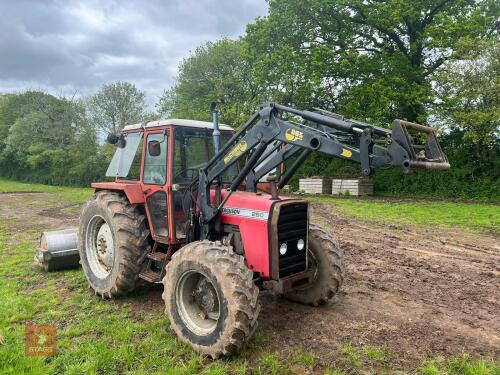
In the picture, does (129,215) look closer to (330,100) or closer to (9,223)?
(9,223)

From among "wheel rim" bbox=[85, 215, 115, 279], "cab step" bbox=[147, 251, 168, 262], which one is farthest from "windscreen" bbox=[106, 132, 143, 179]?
"cab step" bbox=[147, 251, 168, 262]

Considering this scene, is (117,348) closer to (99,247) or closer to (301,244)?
(99,247)

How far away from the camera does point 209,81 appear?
→ 3341 centimetres

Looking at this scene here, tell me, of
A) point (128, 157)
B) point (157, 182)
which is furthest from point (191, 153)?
point (128, 157)

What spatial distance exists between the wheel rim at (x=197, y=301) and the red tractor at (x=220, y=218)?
0.04 ft

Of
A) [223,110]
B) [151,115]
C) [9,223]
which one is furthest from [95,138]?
[9,223]

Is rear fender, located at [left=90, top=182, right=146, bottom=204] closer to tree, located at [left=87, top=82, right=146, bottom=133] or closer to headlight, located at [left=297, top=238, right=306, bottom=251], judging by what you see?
headlight, located at [left=297, top=238, right=306, bottom=251]

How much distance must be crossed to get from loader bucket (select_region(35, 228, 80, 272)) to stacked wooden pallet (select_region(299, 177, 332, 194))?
1661cm

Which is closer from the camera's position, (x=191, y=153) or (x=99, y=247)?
(x=191, y=153)

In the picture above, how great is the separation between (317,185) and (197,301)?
18498 mm

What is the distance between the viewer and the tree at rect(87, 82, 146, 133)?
129ft

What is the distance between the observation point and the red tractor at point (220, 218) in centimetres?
379

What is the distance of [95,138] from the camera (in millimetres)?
39000

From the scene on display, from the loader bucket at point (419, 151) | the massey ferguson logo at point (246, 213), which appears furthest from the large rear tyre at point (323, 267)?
the loader bucket at point (419, 151)
